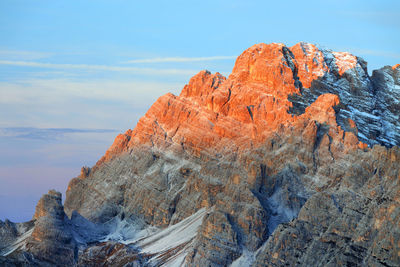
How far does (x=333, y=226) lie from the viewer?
498 feet

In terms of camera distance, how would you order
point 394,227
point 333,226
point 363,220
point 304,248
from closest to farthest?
1. point 394,227
2. point 363,220
3. point 333,226
4. point 304,248

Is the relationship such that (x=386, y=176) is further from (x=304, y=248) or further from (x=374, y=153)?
(x=374, y=153)

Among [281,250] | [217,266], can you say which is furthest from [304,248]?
[217,266]

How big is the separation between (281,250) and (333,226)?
57.1 feet

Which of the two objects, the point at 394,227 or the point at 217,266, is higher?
the point at 394,227

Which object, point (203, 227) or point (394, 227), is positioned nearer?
point (394, 227)

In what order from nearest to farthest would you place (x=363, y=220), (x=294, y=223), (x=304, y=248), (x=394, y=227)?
1. (x=394, y=227)
2. (x=363, y=220)
3. (x=304, y=248)
4. (x=294, y=223)

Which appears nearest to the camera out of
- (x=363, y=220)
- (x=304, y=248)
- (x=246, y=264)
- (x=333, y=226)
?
(x=363, y=220)

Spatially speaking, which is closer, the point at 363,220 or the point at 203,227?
the point at 363,220

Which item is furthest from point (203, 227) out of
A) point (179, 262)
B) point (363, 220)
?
point (363, 220)

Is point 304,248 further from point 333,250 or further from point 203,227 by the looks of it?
point 203,227

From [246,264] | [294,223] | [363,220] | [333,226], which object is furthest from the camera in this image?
[246,264]

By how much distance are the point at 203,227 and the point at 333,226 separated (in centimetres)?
5081

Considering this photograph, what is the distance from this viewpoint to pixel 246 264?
616 ft
